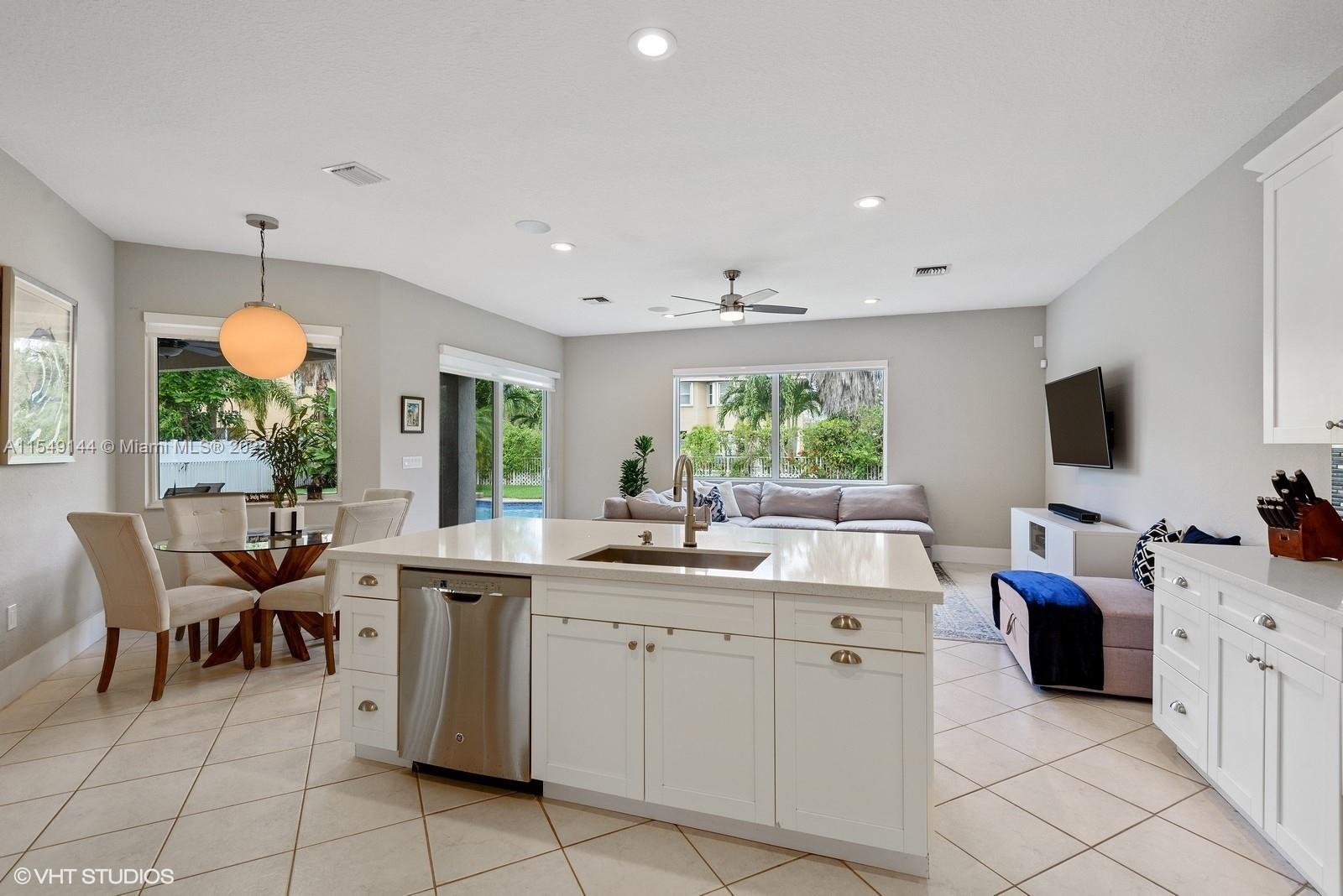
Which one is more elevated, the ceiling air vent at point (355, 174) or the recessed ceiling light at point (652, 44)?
the recessed ceiling light at point (652, 44)

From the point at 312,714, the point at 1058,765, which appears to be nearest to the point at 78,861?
the point at 312,714

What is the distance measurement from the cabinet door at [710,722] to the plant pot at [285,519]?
2655mm

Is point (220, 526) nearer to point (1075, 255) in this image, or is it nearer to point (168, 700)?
point (168, 700)

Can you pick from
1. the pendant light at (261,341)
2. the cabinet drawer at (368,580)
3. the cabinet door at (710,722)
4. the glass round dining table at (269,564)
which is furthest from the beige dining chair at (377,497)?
the cabinet door at (710,722)

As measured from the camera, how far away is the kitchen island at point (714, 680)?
175 centimetres

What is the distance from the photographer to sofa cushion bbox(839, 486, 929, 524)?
640 cm

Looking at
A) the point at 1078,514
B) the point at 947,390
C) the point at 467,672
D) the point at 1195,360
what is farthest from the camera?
the point at 947,390

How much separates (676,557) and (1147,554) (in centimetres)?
276

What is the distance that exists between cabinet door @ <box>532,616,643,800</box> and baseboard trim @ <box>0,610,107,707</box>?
282 centimetres

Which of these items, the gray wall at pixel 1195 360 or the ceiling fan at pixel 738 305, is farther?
the ceiling fan at pixel 738 305

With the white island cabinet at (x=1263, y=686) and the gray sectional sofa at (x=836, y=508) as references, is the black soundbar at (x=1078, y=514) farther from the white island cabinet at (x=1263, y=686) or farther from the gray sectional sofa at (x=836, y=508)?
the white island cabinet at (x=1263, y=686)

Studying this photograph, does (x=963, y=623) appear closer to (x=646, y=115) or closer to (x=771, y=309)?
(x=771, y=309)

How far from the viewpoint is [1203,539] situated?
300cm

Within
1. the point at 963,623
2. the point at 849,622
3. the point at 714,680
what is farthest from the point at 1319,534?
the point at 963,623
